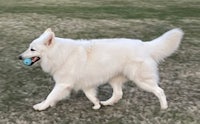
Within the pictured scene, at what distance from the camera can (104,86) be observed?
17.1 feet

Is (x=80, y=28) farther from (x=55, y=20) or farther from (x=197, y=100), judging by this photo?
(x=197, y=100)

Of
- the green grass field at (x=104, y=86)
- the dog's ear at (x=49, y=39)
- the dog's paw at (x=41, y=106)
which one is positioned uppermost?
the dog's ear at (x=49, y=39)

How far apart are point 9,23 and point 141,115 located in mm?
5974

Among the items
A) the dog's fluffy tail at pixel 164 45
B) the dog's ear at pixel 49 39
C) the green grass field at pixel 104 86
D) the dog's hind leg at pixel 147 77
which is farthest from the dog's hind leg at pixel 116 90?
the dog's ear at pixel 49 39

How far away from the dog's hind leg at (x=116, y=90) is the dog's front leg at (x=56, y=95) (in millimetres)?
546

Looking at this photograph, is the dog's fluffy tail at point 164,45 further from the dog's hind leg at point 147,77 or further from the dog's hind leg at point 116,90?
the dog's hind leg at point 116,90

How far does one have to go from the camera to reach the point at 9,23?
9.45 metres

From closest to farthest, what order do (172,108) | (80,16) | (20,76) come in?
(172,108)
(20,76)
(80,16)

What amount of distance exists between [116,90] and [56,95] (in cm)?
75

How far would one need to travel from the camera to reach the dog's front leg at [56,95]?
4.27 m

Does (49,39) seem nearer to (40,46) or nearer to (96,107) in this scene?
(40,46)

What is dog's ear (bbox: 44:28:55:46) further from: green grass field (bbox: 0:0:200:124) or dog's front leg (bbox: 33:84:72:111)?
green grass field (bbox: 0:0:200:124)

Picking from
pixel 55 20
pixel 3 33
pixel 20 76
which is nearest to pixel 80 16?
pixel 55 20

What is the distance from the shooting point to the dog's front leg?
14.0 ft
